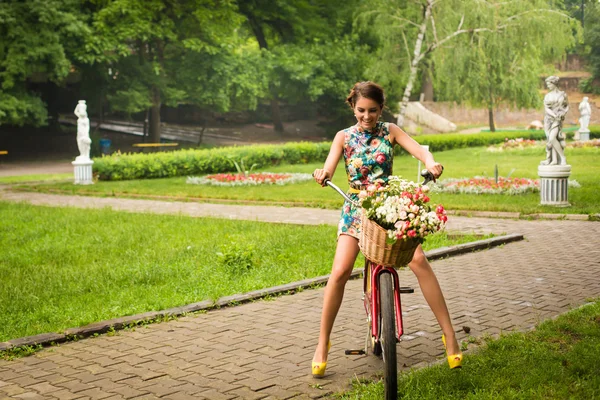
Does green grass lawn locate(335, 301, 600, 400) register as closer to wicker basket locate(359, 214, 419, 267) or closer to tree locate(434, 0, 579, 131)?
wicker basket locate(359, 214, 419, 267)

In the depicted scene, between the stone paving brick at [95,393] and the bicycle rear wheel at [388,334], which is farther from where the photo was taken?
the stone paving brick at [95,393]

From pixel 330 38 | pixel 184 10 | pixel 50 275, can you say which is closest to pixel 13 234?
pixel 50 275

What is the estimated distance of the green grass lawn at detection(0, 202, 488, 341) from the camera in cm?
671

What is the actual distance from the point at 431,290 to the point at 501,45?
2830 cm

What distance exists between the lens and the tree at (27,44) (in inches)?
1030

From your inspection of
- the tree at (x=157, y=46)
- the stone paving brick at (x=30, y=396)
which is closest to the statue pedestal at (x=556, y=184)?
the stone paving brick at (x=30, y=396)

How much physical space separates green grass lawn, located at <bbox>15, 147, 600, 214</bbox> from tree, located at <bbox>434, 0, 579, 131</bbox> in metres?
5.46

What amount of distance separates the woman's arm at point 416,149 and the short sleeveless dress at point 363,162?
0.05 metres

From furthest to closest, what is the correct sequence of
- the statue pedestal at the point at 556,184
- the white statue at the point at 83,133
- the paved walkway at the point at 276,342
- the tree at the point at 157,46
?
the tree at the point at 157,46 → the white statue at the point at 83,133 → the statue pedestal at the point at 556,184 → the paved walkway at the point at 276,342

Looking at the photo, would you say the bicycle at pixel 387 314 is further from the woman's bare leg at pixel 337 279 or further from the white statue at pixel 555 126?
the white statue at pixel 555 126

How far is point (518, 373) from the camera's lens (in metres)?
4.52

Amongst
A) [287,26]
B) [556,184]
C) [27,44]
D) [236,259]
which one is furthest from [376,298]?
[287,26]

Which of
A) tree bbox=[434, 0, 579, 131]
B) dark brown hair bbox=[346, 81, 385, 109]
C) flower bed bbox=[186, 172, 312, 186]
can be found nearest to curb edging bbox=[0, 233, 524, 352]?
dark brown hair bbox=[346, 81, 385, 109]

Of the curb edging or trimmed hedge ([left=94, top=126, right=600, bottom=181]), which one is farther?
trimmed hedge ([left=94, top=126, right=600, bottom=181])
